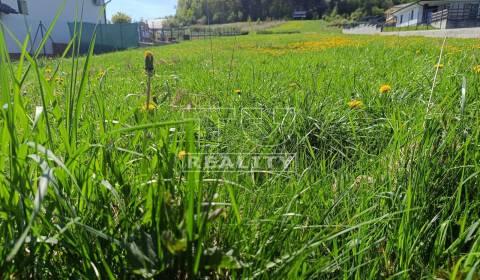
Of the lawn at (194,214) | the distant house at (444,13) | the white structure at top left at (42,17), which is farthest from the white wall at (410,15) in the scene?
the lawn at (194,214)

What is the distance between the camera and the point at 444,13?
32875 millimetres

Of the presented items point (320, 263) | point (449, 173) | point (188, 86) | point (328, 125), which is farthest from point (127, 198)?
point (188, 86)

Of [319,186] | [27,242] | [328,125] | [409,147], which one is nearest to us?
Result: [27,242]

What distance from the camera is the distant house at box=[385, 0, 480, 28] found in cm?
2934

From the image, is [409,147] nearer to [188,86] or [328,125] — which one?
[328,125]

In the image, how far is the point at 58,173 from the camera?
848mm

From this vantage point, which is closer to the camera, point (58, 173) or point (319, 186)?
point (58, 173)

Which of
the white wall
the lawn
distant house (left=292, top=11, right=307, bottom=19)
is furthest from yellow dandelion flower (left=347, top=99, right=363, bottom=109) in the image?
distant house (left=292, top=11, right=307, bottom=19)

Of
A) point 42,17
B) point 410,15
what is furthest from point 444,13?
point 42,17

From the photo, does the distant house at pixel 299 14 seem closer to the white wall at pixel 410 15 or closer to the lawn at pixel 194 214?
the white wall at pixel 410 15

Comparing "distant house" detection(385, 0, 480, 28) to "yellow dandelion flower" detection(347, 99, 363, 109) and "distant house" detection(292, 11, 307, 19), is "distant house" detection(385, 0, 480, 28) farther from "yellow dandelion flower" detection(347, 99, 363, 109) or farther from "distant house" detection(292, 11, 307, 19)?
"yellow dandelion flower" detection(347, 99, 363, 109)

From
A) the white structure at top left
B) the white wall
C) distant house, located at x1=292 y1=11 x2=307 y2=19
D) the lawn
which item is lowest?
the lawn

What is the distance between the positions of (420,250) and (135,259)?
0.68 m

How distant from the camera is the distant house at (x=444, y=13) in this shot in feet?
96.3
